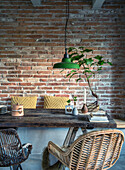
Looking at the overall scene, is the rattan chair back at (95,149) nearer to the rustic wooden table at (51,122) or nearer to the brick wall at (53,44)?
the rustic wooden table at (51,122)

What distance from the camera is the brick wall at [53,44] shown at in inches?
154

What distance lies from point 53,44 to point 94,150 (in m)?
2.67

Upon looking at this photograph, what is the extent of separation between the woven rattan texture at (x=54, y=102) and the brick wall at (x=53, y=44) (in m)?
0.23

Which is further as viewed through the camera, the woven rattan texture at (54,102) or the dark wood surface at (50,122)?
the woven rattan texture at (54,102)

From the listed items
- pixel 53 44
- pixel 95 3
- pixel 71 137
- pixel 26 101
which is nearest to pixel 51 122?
pixel 71 137

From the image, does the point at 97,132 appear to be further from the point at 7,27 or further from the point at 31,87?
the point at 7,27

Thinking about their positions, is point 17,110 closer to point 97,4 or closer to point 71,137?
point 71,137

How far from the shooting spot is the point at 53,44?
3.94 m

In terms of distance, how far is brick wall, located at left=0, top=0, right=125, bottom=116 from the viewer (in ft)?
12.9

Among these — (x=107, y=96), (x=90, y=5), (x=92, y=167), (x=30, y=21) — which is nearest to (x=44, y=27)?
(x=30, y=21)

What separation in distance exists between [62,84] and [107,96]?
0.94 meters

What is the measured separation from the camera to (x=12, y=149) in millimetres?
1926

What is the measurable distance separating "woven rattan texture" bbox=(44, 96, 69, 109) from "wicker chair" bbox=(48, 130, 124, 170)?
178 centimetres

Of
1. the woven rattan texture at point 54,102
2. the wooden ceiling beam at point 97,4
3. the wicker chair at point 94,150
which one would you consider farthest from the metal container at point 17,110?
the wooden ceiling beam at point 97,4
